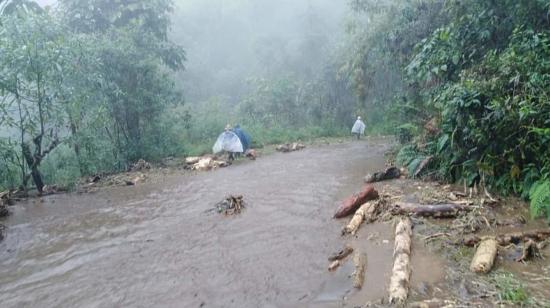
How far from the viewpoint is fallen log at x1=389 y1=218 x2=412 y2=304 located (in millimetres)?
3408

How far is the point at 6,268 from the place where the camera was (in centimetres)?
537

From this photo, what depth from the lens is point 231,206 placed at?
710 centimetres

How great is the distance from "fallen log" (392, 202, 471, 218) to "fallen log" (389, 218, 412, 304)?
0.32m

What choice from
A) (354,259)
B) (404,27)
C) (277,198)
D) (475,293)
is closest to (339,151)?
(404,27)

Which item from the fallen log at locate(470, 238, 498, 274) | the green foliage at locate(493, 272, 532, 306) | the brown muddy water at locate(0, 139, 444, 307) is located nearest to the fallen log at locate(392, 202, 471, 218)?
the brown muddy water at locate(0, 139, 444, 307)

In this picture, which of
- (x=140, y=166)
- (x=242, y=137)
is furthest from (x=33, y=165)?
(x=242, y=137)

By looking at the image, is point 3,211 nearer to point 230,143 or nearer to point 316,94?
point 230,143

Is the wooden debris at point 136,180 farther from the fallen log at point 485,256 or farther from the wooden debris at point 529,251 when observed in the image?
the wooden debris at point 529,251

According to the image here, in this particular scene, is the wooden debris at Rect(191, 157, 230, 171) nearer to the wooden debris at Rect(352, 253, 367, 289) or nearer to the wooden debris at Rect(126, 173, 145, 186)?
the wooden debris at Rect(126, 173, 145, 186)

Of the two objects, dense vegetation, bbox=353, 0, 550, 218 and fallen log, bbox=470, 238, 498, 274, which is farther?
dense vegetation, bbox=353, 0, 550, 218

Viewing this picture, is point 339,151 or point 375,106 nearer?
point 339,151

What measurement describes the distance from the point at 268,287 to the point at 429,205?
2656mm

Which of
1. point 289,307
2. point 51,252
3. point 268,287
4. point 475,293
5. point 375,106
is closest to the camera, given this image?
point 475,293

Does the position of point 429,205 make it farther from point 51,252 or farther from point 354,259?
point 51,252
